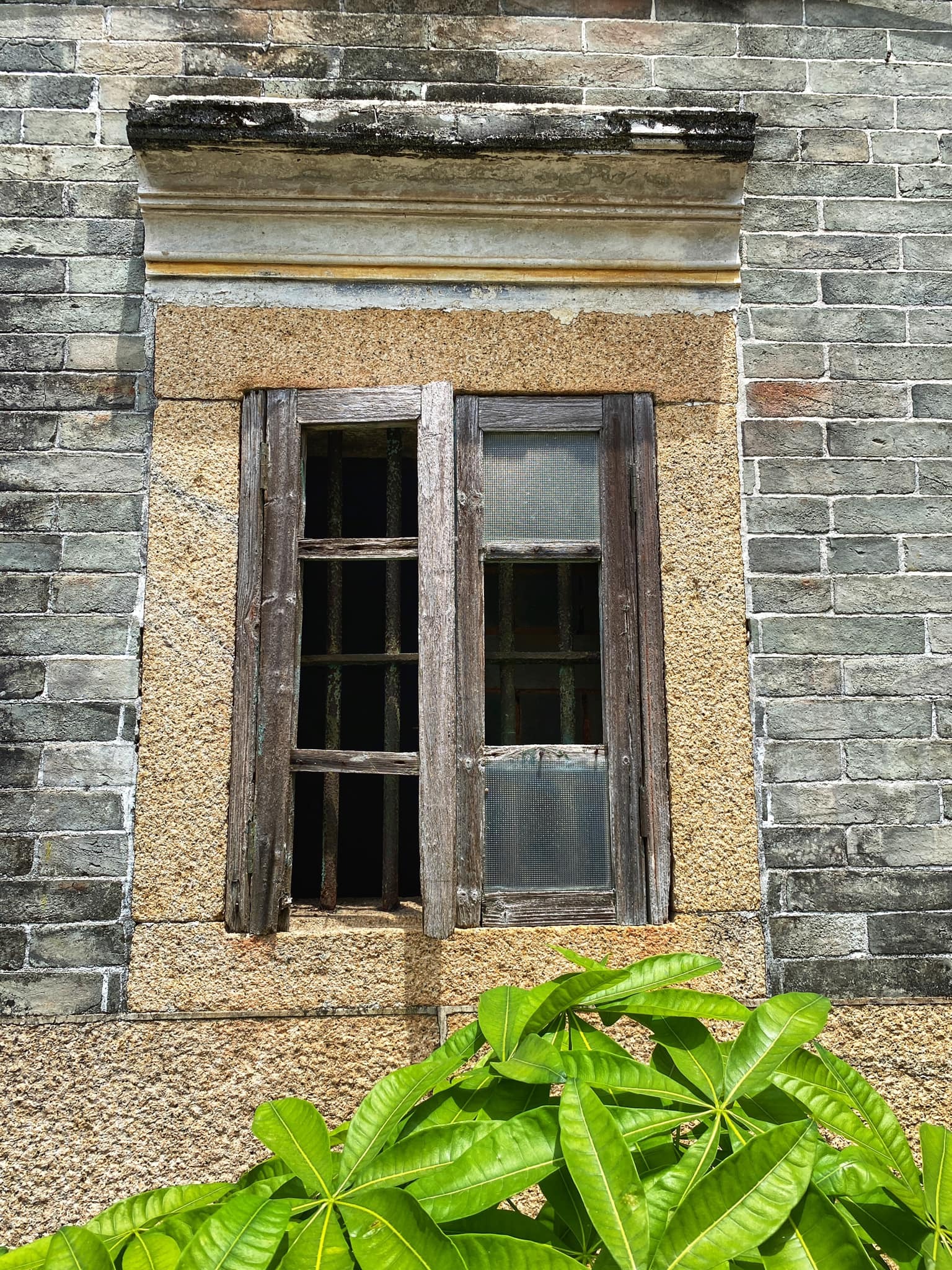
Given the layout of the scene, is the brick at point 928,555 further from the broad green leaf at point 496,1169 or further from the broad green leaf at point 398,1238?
the broad green leaf at point 398,1238

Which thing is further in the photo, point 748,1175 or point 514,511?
point 514,511

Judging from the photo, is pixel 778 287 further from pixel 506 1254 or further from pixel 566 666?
pixel 506 1254

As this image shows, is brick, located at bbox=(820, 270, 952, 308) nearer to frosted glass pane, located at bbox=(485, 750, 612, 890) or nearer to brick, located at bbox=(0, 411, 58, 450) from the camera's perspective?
frosted glass pane, located at bbox=(485, 750, 612, 890)

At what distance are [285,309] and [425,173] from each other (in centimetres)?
56

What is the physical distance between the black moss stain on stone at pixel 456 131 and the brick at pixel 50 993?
7.41ft

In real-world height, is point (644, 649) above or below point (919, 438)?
below

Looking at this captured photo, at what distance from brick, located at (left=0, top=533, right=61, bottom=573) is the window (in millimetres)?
522

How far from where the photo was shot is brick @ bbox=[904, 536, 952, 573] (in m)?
2.84

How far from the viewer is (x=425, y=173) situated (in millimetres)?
2836

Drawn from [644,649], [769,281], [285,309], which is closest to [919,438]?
[769,281]

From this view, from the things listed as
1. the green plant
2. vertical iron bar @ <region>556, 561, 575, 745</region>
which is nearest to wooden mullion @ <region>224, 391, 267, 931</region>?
vertical iron bar @ <region>556, 561, 575, 745</region>

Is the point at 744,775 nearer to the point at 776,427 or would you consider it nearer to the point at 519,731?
the point at 776,427

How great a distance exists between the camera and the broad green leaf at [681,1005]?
1.37 meters

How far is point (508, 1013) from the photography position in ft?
4.48
